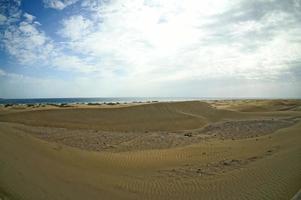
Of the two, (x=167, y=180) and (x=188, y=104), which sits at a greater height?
(x=188, y=104)

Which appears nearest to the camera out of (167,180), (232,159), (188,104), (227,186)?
(227,186)

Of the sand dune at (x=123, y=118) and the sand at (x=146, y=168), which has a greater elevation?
the sand dune at (x=123, y=118)

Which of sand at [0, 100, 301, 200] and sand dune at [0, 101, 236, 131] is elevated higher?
sand dune at [0, 101, 236, 131]

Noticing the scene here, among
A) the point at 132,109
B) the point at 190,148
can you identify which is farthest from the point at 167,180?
the point at 132,109

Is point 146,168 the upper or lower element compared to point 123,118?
lower

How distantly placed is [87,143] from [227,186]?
993 centimetres

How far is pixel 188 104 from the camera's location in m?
35.1

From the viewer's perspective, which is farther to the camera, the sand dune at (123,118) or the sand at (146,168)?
the sand dune at (123,118)

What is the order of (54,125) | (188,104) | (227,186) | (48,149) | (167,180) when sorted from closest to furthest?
(227,186)
(167,180)
(48,149)
(54,125)
(188,104)

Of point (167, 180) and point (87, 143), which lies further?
point (87, 143)

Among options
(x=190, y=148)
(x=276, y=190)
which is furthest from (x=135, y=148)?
(x=276, y=190)

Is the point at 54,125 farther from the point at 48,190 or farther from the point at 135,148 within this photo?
the point at 48,190

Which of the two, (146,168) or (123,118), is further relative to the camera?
(123,118)

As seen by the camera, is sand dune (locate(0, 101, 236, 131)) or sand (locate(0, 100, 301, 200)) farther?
sand dune (locate(0, 101, 236, 131))
